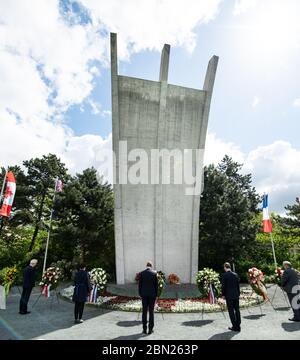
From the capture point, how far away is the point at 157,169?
16.7m

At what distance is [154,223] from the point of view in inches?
647

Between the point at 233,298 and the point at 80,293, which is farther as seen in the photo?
the point at 80,293

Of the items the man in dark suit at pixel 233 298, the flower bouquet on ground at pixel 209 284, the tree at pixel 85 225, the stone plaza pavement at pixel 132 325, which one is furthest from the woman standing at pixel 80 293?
the tree at pixel 85 225

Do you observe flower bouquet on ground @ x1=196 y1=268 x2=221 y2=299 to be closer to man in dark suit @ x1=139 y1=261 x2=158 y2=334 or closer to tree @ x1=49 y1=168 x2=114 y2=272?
man in dark suit @ x1=139 y1=261 x2=158 y2=334

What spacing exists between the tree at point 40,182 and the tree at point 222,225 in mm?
20561

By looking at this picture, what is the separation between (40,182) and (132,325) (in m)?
30.4

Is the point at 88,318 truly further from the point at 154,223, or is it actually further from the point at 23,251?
the point at 23,251

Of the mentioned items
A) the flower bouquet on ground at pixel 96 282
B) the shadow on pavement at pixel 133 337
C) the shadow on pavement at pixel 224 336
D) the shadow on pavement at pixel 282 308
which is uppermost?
the flower bouquet on ground at pixel 96 282

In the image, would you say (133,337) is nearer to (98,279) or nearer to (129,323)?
(129,323)

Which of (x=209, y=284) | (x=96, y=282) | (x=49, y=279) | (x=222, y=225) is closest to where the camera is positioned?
(x=209, y=284)

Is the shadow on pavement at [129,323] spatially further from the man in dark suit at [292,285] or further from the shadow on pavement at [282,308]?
the shadow on pavement at [282,308]

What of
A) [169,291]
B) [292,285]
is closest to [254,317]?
[292,285]

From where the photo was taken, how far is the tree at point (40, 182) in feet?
117
